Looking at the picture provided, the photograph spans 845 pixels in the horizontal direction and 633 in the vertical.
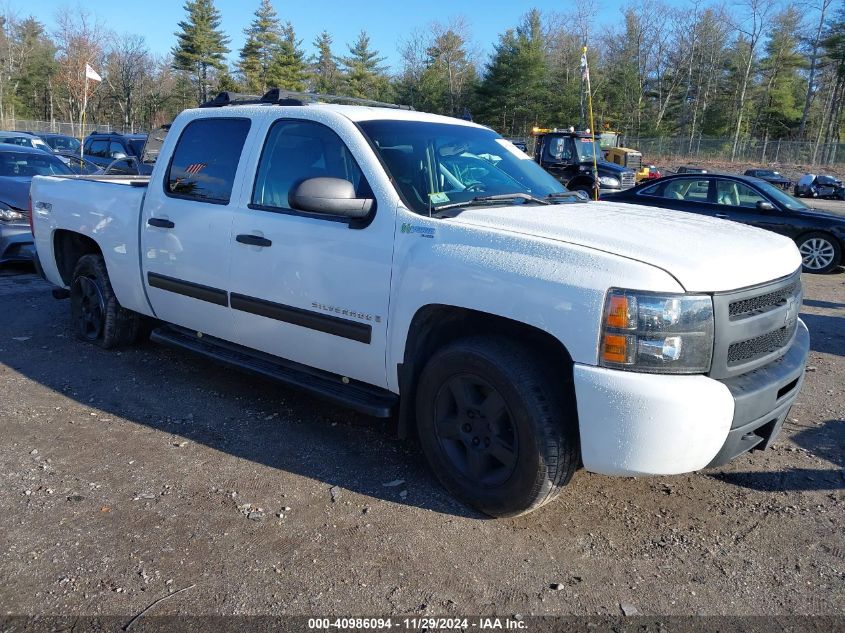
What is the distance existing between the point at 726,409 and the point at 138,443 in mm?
3207

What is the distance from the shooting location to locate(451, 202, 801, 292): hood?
277 cm

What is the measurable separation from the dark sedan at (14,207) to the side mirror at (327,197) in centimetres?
686

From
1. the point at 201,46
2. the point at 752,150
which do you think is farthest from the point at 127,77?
the point at 752,150

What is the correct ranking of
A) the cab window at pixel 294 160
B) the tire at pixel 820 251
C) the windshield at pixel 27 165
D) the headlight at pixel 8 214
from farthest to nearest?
1. the tire at pixel 820 251
2. the windshield at pixel 27 165
3. the headlight at pixel 8 214
4. the cab window at pixel 294 160

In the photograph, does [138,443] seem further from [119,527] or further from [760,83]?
[760,83]

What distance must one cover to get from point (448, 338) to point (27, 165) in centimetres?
952

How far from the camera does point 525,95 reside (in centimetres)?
5259

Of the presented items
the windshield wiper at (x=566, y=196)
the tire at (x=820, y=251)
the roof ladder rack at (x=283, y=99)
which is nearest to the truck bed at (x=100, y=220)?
the roof ladder rack at (x=283, y=99)

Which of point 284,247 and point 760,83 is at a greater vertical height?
point 760,83

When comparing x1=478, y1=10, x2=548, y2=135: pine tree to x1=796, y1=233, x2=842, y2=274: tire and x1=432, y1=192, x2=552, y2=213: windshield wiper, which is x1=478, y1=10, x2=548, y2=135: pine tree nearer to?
x1=796, y1=233, x2=842, y2=274: tire

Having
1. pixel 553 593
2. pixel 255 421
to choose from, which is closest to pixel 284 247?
pixel 255 421

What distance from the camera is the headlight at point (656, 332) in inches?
105

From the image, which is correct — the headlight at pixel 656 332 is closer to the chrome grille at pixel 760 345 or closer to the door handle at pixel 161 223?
the chrome grille at pixel 760 345

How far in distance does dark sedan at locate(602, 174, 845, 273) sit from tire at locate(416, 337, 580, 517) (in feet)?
28.3
